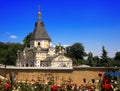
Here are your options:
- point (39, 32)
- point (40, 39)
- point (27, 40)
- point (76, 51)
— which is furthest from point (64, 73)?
point (76, 51)

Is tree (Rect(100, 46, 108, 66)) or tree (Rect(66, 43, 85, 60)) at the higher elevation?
tree (Rect(66, 43, 85, 60))

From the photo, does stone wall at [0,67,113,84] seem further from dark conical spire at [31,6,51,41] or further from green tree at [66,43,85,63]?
green tree at [66,43,85,63]

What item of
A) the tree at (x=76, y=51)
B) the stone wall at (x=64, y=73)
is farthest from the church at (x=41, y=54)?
the stone wall at (x=64, y=73)

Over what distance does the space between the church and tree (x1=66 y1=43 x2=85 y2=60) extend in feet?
Result: 69.5

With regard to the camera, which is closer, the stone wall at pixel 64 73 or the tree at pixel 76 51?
the stone wall at pixel 64 73

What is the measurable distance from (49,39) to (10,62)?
1428 centimetres

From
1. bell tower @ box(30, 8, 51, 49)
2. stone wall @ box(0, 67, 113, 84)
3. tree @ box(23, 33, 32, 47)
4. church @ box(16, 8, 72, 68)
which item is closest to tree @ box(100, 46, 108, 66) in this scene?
church @ box(16, 8, 72, 68)

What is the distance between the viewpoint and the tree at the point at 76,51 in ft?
267

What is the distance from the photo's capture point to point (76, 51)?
3226 inches

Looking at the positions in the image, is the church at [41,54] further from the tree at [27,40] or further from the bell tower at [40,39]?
the tree at [27,40]

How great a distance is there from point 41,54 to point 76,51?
2624 cm

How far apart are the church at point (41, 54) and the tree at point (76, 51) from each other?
2119 cm

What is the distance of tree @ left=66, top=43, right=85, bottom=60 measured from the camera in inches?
3206

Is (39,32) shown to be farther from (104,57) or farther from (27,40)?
(27,40)
